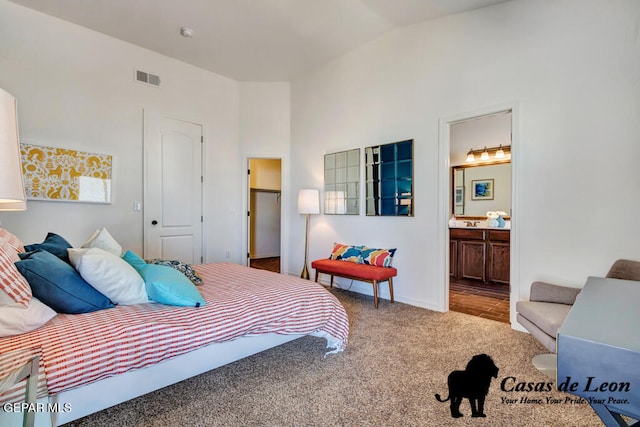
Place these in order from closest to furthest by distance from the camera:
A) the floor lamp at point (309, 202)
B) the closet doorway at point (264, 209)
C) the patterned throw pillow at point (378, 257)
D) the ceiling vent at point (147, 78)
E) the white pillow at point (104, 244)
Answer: the white pillow at point (104, 244) → the patterned throw pillow at point (378, 257) → the ceiling vent at point (147, 78) → the floor lamp at point (309, 202) → the closet doorway at point (264, 209)

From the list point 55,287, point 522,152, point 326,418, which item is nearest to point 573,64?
point 522,152

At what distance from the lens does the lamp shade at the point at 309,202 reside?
14.7ft

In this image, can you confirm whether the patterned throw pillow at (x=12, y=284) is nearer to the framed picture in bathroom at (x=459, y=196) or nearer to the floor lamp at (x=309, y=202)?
the floor lamp at (x=309, y=202)

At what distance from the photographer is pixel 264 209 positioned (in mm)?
7504

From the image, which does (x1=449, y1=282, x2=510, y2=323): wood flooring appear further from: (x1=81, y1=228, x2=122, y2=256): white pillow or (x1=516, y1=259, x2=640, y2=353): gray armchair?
(x1=81, y1=228, x2=122, y2=256): white pillow

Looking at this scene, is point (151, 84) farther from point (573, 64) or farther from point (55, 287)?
point (573, 64)

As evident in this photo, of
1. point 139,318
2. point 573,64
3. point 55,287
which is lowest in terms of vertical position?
point 139,318

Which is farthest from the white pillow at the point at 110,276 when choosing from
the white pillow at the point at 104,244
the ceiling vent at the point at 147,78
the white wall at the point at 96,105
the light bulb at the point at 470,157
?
the light bulb at the point at 470,157

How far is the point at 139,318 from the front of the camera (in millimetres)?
1555

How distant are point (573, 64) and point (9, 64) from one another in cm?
532

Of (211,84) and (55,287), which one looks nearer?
(55,287)

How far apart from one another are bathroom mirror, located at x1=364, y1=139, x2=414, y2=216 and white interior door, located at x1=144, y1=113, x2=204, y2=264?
258 cm

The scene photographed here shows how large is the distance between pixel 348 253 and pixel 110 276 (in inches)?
106

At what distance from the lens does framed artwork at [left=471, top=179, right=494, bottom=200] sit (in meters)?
4.93
